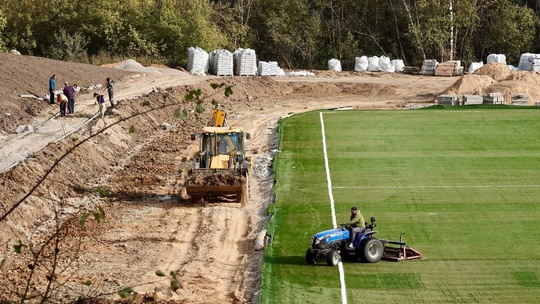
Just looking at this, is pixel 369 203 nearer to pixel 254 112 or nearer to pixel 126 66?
pixel 254 112

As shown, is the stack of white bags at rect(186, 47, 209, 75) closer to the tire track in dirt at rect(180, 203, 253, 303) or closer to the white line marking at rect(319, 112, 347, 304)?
the white line marking at rect(319, 112, 347, 304)

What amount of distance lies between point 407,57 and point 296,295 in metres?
54.2

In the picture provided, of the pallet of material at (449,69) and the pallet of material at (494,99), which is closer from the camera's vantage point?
the pallet of material at (494,99)

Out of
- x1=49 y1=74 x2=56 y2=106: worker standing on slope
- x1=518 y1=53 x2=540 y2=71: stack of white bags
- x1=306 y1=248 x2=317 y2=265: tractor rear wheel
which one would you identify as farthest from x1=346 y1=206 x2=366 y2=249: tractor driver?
x1=518 y1=53 x2=540 y2=71: stack of white bags

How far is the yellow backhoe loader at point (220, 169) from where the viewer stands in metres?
30.2

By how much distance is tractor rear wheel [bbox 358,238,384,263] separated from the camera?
23219mm

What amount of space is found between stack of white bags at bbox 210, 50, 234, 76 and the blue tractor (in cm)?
3985

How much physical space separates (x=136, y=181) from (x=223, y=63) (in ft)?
94.7

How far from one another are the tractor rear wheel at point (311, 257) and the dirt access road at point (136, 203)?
1.31 metres

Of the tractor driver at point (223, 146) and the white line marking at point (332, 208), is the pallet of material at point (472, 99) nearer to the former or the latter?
the white line marking at point (332, 208)

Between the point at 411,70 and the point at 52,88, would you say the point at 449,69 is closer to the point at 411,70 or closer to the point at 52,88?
A: the point at 411,70

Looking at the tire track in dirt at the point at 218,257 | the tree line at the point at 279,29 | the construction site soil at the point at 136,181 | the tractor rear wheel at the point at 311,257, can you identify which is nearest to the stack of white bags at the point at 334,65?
the tree line at the point at 279,29

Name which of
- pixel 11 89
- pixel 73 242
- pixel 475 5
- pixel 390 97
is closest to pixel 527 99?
pixel 390 97

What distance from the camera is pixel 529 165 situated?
37.0 m
